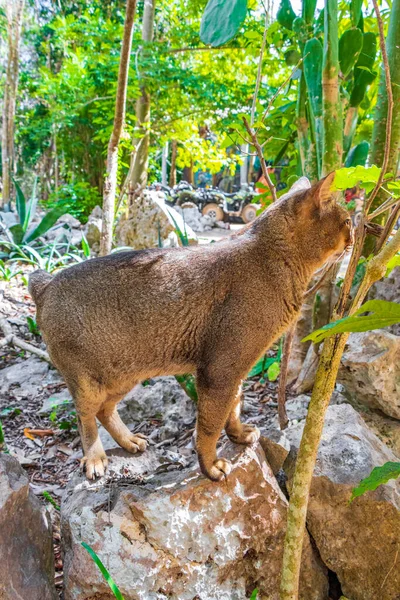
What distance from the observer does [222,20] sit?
7.84 ft

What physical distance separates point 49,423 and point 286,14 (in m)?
3.48

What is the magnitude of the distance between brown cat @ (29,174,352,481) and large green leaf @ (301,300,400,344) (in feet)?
3.33

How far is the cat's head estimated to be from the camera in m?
2.56

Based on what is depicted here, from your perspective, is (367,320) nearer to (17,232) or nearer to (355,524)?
(355,524)

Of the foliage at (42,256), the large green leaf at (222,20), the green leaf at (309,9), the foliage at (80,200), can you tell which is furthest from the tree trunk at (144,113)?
the large green leaf at (222,20)

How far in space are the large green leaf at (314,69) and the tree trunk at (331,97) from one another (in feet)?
0.49

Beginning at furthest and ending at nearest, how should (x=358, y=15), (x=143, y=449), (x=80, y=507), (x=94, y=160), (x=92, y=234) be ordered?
1. (x=94, y=160)
2. (x=92, y=234)
3. (x=358, y=15)
4. (x=143, y=449)
5. (x=80, y=507)

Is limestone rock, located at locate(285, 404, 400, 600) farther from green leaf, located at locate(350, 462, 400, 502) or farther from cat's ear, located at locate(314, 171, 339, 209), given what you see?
cat's ear, located at locate(314, 171, 339, 209)

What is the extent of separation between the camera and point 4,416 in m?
3.82

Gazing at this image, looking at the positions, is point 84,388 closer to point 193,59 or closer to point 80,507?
point 80,507

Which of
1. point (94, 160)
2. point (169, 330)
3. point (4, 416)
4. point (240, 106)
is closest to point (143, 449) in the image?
point (169, 330)

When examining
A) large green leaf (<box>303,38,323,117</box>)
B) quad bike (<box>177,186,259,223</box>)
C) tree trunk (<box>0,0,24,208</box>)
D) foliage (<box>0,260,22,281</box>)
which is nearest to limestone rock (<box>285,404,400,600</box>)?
large green leaf (<box>303,38,323,117</box>)

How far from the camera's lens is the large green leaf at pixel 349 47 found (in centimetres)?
316

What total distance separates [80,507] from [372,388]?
1.88m
